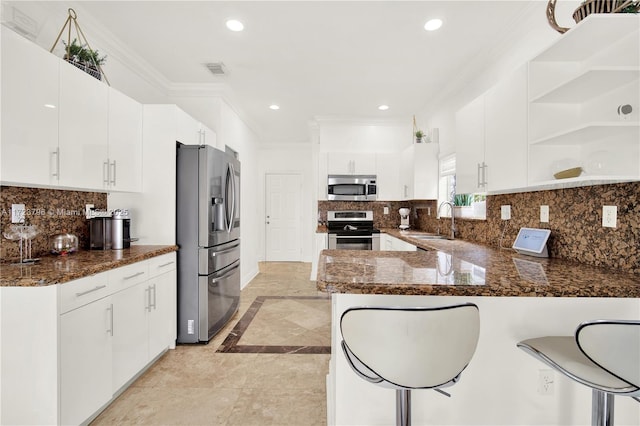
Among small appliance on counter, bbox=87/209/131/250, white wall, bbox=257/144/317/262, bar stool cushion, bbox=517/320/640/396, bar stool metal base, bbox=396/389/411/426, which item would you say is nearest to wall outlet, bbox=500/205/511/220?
bar stool cushion, bbox=517/320/640/396

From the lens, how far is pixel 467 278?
129 centimetres

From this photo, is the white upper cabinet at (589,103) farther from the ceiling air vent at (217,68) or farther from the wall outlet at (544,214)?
the ceiling air vent at (217,68)

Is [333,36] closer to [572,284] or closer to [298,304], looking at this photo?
[572,284]

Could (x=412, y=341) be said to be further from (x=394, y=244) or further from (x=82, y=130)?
(x=394, y=244)

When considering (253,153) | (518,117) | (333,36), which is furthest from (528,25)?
(253,153)

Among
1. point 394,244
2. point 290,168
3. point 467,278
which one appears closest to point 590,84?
point 467,278

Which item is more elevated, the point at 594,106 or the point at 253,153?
the point at 253,153

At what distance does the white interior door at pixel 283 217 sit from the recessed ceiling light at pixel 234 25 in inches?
180

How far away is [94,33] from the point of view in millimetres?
2510

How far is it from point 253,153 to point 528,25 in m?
4.51

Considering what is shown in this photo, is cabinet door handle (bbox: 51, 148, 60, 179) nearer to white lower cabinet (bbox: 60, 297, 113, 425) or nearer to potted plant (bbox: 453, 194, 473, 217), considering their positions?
white lower cabinet (bbox: 60, 297, 113, 425)

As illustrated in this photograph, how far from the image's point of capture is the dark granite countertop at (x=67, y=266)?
4.74 feet

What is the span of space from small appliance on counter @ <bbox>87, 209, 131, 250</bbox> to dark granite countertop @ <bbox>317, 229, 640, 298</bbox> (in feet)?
5.74

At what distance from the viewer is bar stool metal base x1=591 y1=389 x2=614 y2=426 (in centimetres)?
108
